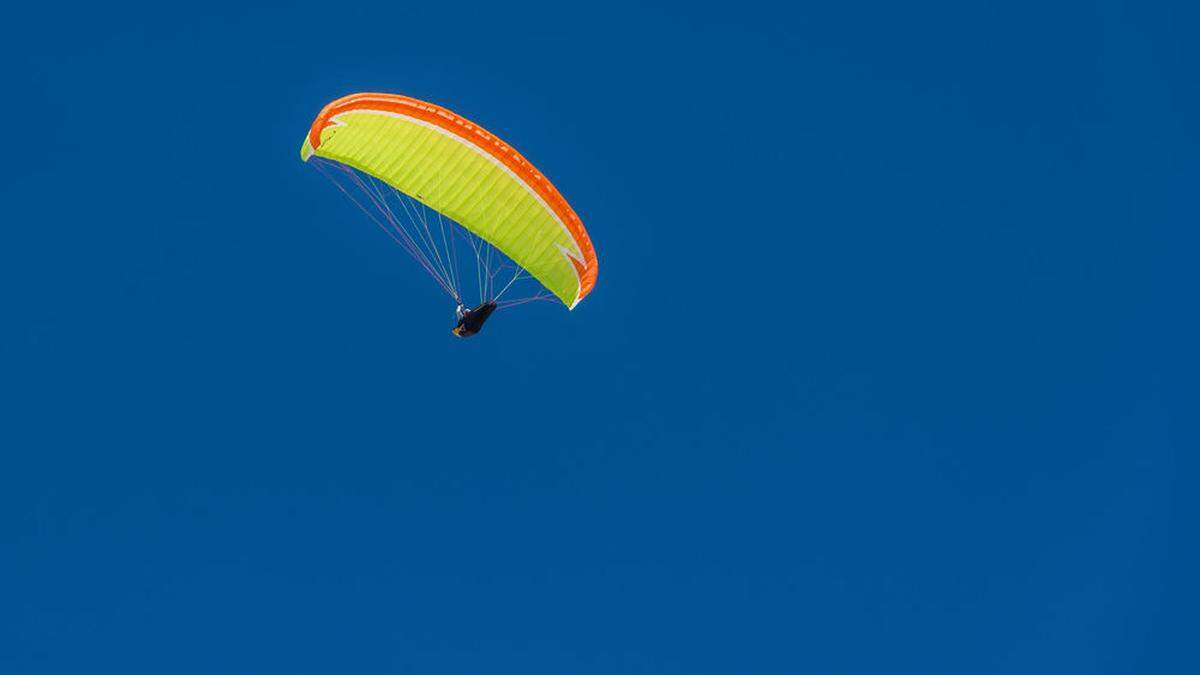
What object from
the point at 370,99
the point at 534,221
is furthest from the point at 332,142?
the point at 534,221

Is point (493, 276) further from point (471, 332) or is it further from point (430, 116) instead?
point (430, 116)

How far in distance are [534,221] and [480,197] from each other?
3.66 ft

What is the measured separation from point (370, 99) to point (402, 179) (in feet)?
5.29

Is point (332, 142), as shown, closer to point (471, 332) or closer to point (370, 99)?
point (370, 99)

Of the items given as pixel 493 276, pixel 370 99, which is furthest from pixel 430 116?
pixel 493 276

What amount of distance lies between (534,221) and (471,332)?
2806 millimetres

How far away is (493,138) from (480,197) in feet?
3.73

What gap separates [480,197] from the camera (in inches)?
1419

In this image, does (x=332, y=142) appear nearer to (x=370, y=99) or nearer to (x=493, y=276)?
(x=370, y=99)

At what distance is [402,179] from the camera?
118ft

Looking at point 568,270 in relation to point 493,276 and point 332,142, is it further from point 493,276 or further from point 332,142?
point 332,142

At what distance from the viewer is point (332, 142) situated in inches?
1405

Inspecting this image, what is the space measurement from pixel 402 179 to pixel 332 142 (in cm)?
146

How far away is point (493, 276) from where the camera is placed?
37.8 meters
